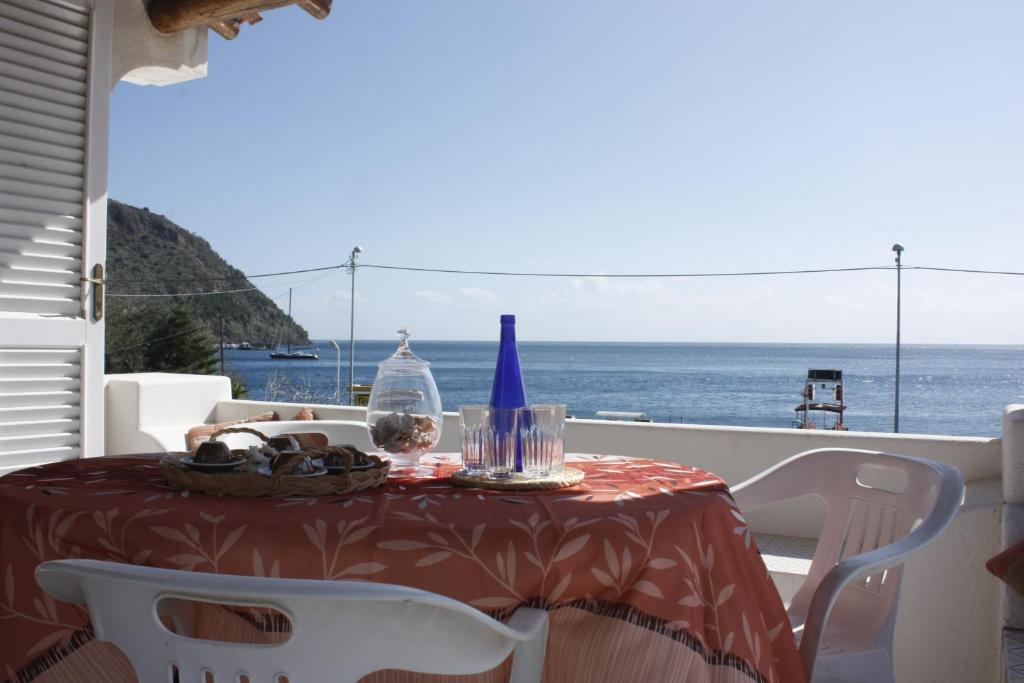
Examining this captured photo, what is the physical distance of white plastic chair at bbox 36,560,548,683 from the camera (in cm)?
67

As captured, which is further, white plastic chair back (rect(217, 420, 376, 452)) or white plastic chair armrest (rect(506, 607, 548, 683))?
white plastic chair back (rect(217, 420, 376, 452))

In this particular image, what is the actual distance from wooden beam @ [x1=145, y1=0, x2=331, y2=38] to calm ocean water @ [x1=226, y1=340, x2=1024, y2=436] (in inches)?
832

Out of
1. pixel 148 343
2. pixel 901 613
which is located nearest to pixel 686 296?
pixel 148 343

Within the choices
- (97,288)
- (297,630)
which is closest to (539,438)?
(297,630)

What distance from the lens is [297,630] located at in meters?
0.69

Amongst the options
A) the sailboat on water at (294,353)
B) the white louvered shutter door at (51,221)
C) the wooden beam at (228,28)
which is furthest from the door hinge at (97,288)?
the sailboat on water at (294,353)

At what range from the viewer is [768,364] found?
1906 inches

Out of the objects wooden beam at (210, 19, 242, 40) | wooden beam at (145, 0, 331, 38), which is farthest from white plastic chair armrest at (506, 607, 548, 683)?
wooden beam at (210, 19, 242, 40)

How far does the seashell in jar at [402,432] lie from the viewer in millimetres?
1332

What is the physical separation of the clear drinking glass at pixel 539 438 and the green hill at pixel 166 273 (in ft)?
73.3

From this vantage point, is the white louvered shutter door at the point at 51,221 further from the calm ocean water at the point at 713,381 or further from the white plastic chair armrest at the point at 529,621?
the calm ocean water at the point at 713,381

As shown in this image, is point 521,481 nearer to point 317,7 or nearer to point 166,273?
point 317,7

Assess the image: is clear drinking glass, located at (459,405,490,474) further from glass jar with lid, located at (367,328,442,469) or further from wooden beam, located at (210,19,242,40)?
wooden beam, located at (210,19,242,40)

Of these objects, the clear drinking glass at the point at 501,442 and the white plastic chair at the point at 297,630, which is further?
the clear drinking glass at the point at 501,442
